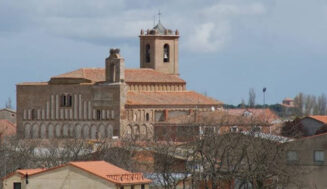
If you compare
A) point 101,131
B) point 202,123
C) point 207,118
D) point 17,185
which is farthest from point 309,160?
point 101,131

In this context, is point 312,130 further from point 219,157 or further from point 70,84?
point 70,84

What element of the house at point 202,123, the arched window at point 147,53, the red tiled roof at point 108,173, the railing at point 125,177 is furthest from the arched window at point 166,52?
the railing at point 125,177

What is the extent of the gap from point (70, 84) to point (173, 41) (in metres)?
17.5

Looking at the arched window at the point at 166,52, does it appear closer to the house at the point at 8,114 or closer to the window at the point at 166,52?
the window at the point at 166,52

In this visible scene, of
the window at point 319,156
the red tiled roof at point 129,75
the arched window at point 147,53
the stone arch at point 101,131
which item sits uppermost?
the arched window at point 147,53

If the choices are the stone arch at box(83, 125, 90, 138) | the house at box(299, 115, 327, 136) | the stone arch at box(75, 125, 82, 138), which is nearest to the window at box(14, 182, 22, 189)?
the house at box(299, 115, 327, 136)

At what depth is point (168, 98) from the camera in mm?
124250

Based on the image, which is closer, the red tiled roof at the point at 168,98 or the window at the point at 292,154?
the window at the point at 292,154

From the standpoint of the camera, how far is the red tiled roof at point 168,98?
122188 mm

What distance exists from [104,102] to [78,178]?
5787 centimetres

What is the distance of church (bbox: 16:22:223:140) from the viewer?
395ft

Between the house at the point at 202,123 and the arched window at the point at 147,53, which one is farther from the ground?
the arched window at the point at 147,53

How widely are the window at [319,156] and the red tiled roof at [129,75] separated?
1993 inches

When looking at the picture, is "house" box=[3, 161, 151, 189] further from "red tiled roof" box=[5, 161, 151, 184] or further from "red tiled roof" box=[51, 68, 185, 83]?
"red tiled roof" box=[51, 68, 185, 83]
